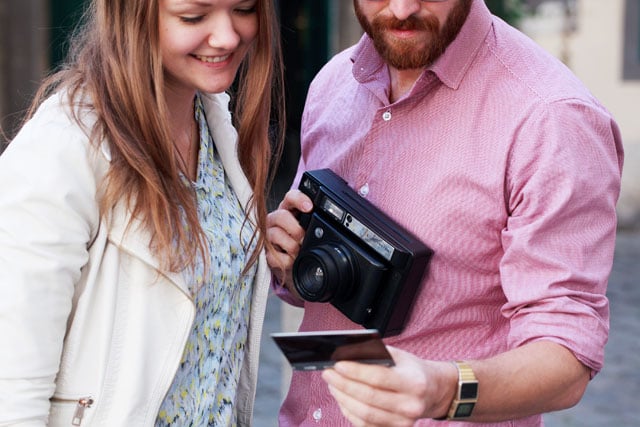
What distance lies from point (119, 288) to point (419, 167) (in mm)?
695

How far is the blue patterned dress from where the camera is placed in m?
2.06

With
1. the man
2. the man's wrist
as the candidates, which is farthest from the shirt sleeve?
the man's wrist

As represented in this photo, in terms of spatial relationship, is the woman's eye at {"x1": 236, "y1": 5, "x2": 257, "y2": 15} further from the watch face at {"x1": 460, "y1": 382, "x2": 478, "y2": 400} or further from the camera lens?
the watch face at {"x1": 460, "y1": 382, "x2": 478, "y2": 400}

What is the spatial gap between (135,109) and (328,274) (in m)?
0.54

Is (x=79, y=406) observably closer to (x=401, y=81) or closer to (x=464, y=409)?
(x=464, y=409)

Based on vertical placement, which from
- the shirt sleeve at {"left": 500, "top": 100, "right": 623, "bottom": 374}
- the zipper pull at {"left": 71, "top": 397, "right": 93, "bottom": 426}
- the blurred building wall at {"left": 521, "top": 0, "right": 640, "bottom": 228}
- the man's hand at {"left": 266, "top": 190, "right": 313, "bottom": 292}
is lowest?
the blurred building wall at {"left": 521, "top": 0, "right": 640, "bottom": 228}

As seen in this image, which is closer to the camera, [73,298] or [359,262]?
[73,298]

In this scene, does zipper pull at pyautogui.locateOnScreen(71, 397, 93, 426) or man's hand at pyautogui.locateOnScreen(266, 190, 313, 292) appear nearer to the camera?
zipper pull at pyautogui.locateOnScreen(71, 397, 93, 426)

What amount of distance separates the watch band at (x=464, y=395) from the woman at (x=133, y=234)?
50cm

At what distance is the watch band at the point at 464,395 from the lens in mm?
1893

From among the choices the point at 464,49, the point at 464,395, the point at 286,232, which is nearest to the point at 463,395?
the point at 464,395

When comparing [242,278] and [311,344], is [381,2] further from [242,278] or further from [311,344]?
[311,344]

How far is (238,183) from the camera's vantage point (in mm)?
2285

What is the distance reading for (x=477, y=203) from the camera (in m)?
2.12
